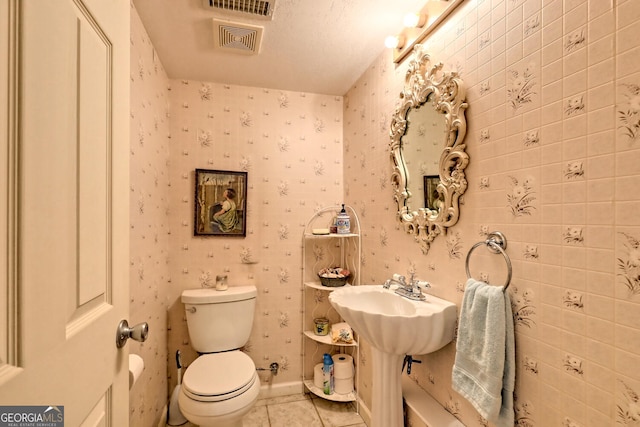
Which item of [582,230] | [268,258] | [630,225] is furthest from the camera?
[268,258]

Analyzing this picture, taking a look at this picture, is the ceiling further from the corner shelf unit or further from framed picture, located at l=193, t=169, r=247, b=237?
the corner shelf unit

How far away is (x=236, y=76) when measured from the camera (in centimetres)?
223

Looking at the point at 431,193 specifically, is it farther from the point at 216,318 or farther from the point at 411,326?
the point at 216,318

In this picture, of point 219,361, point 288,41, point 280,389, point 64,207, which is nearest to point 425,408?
point 219,361

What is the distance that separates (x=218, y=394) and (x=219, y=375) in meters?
0.16

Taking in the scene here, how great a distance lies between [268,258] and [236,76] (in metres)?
1.33

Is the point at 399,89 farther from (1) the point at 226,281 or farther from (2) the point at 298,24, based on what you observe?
(1) the point at 226,281

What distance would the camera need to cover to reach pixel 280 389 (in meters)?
2.38

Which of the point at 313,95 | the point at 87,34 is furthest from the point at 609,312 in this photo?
the point at 313,95

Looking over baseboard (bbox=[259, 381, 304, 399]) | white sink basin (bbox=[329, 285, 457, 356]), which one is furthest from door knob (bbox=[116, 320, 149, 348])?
baseboard (bbox=[259, 381, 304, 399])

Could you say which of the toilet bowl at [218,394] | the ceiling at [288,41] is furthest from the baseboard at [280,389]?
the ceiling at [288,41]

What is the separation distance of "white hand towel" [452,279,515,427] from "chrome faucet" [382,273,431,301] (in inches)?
13.1

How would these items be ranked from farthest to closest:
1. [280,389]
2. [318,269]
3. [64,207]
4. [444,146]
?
[318,269] → [280,389] → [444,146] → [64,207]

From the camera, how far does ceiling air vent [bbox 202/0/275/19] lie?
1471 millimetres
